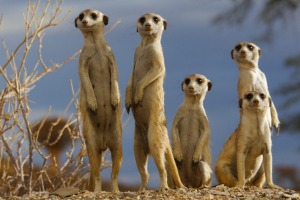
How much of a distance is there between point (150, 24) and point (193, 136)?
107cm

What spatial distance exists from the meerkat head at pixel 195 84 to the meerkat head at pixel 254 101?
34cm

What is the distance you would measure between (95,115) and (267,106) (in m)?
1.50

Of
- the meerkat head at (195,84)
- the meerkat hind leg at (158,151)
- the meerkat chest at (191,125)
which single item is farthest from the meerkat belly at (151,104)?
the meerkat chest at (191,125)

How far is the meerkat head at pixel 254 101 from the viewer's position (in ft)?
20.9

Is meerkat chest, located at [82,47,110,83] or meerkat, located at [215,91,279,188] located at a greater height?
meerkat chest, located at [82,47,110,83]

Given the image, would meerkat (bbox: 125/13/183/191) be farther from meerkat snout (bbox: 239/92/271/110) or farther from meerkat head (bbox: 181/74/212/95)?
meerkat snout (bbox: 239/92/271/110)

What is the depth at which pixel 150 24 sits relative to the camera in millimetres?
6066

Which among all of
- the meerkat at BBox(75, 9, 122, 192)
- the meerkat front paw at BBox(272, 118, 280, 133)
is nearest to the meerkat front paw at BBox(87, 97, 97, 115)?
the meerkat at BBox(75, 9, 122, 192)

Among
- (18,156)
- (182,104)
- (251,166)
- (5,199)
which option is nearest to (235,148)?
(251,166)

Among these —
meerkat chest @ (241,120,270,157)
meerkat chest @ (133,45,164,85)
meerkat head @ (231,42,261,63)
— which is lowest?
meerkat chest @ (241,120,270,157)

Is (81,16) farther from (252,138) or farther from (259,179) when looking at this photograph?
(259,179)

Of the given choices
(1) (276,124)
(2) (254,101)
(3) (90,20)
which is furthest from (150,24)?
(1) (276,124)

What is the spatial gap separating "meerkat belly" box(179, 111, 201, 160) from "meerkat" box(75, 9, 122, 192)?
0.72 metres

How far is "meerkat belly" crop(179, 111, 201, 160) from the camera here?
6.51 metres
